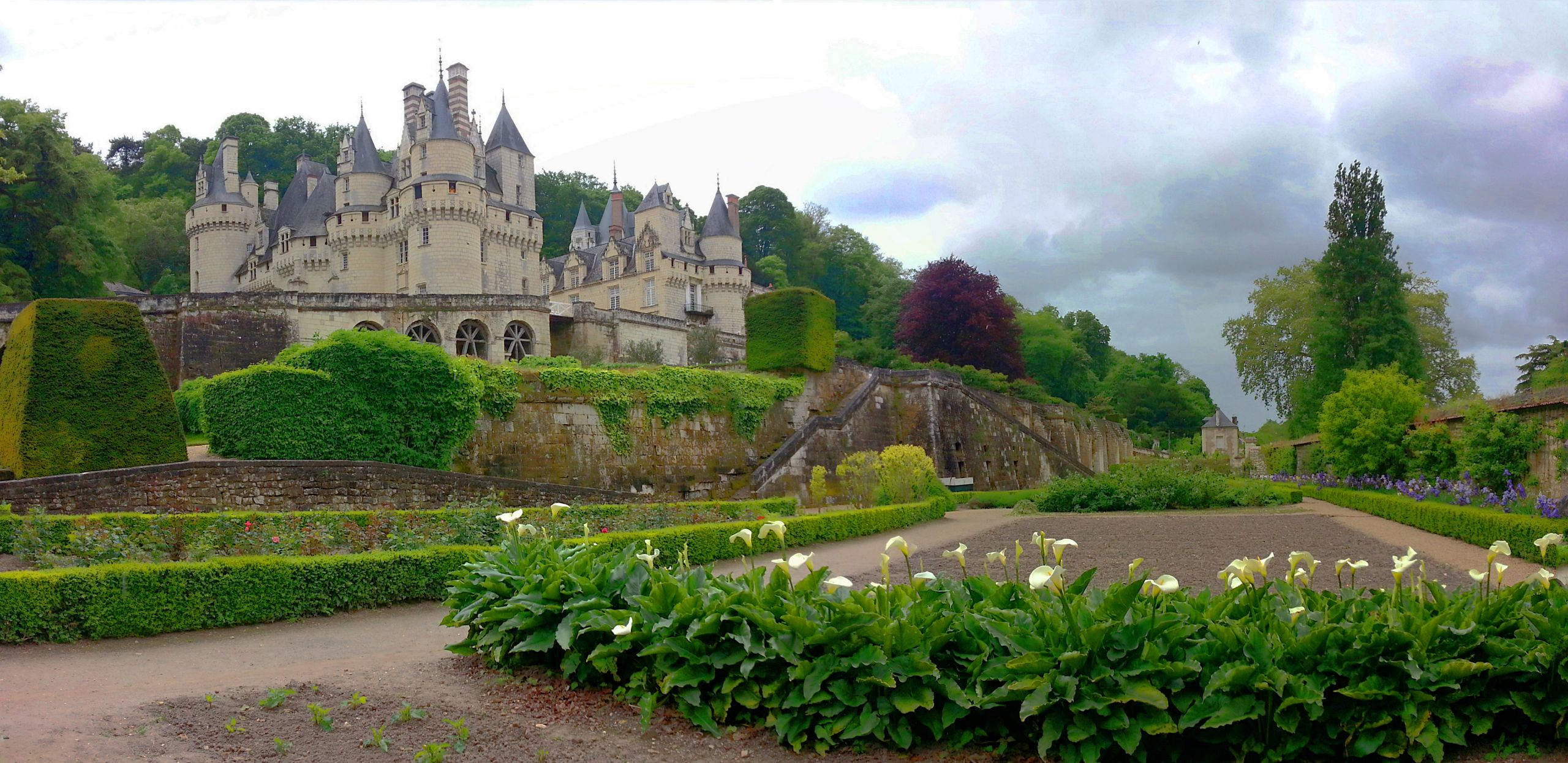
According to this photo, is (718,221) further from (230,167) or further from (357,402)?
(357,402)

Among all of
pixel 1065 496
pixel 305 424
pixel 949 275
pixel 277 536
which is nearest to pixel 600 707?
pixel 277 536

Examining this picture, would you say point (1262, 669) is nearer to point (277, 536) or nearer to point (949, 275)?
point (277, 536)

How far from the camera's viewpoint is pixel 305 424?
58.3ft

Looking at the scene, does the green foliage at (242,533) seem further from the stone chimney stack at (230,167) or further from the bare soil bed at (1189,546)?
the stone chimney stack at (230,167)

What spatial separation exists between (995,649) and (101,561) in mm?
8694

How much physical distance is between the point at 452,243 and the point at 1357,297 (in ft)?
111

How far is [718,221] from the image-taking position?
54.4 metres

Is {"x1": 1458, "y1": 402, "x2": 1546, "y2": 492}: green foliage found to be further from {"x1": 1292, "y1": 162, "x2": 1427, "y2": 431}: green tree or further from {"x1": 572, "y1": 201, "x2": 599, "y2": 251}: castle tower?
{"x1": 572, "y1": 201, "x2": 599, "y2": 251}: castle tower

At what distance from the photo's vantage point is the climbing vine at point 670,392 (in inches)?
876

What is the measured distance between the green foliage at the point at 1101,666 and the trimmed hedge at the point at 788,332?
21445 millimetres

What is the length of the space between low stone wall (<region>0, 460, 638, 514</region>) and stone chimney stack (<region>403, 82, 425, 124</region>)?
113 ft

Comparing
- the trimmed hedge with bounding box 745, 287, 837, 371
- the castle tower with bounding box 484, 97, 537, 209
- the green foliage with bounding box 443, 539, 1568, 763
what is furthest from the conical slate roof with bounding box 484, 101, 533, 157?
the green foliage with bounding box 443, 539, 1568, 763

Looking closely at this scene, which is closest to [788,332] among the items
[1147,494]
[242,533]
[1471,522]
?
[1147,494]

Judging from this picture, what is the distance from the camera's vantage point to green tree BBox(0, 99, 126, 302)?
34.9 meters
